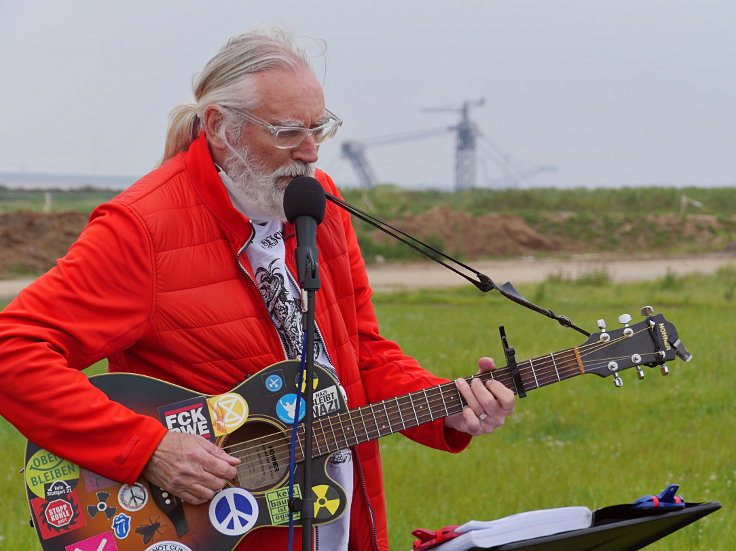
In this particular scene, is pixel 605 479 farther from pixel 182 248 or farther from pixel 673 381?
pixel 182 248

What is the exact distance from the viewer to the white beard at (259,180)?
3.19m

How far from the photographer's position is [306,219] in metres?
2.75

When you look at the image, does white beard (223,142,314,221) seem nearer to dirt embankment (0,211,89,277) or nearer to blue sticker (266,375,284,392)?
blue sticker (266,375,284,392)

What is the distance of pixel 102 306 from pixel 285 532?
1.00 meters

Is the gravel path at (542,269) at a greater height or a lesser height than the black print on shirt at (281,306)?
greater

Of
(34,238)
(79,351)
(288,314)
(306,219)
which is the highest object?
(34,238)

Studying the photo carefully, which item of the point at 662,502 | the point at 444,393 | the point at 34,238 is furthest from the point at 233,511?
the point at 34,238

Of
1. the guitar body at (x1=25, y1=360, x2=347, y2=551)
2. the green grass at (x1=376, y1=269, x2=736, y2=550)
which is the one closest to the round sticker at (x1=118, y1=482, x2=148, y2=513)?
the guitar body at (x1=25, y1=360, x2=347, y2=551)

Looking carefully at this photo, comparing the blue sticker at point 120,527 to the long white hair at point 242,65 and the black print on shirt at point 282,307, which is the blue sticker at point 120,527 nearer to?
the black print on shirt at point 282,307

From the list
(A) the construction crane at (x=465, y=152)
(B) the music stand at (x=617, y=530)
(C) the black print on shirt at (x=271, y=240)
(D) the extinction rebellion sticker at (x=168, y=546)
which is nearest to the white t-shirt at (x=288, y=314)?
(C) the black print on shirt at (x=271, y=240)

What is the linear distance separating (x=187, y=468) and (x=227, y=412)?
24 centimetres

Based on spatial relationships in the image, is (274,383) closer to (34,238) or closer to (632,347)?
(632,347)

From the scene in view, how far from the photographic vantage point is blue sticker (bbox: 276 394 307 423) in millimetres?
3113

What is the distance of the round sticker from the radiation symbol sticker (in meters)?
0.57
